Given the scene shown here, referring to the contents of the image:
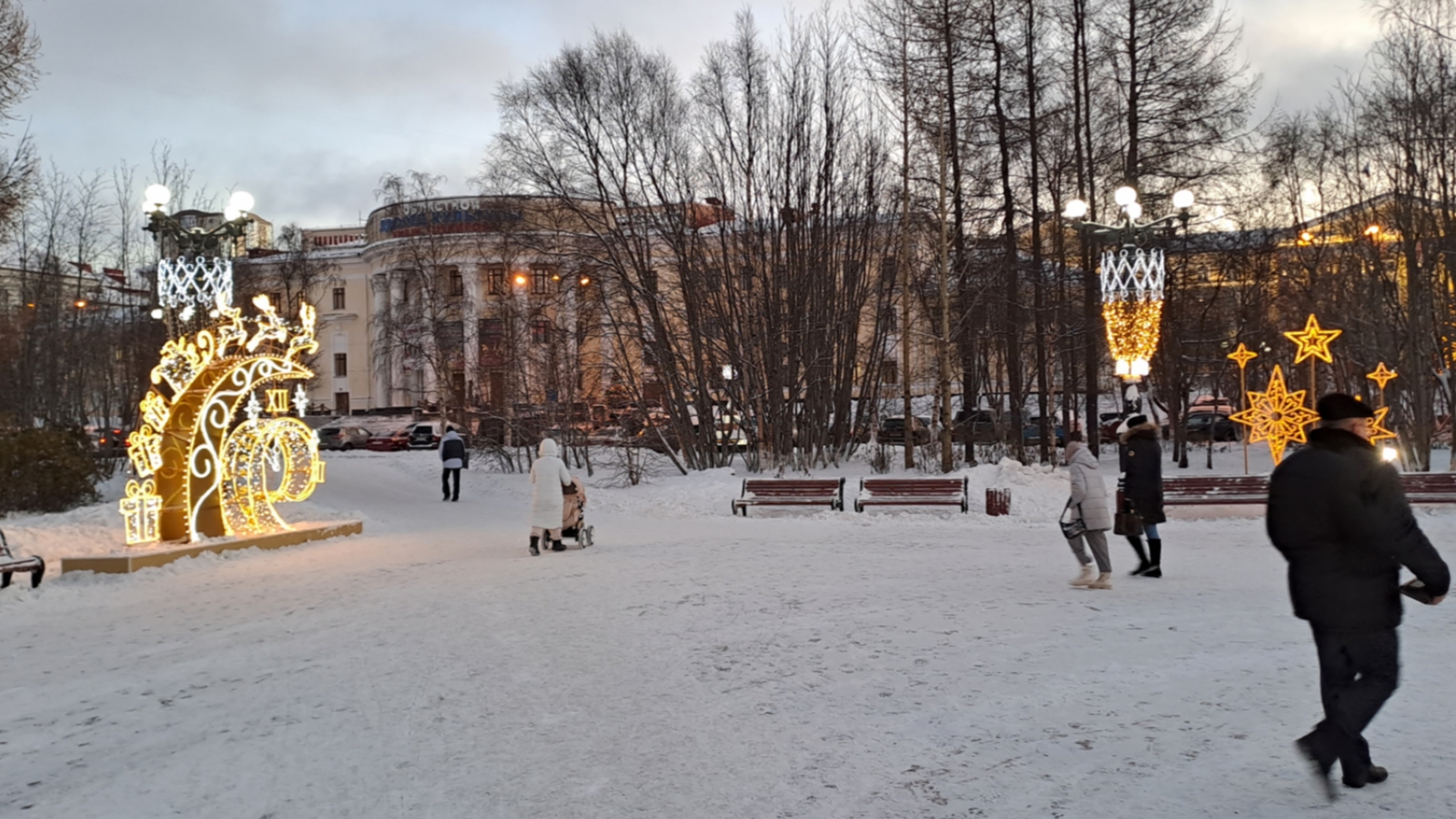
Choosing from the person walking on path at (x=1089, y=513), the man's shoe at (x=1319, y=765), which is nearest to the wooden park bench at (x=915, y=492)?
the person walking on path at (x=1089, y=513)

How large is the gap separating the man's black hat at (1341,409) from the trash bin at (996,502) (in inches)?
567

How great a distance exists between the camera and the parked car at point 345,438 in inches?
1968

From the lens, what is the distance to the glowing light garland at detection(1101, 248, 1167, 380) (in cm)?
1978

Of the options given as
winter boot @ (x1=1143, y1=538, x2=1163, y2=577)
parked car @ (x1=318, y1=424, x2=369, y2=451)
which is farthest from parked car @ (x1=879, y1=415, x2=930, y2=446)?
parked car @ (x1=318, y1=424, x2=369, y2=451)

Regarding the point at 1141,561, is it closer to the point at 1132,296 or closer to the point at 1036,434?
the point at 1132,296

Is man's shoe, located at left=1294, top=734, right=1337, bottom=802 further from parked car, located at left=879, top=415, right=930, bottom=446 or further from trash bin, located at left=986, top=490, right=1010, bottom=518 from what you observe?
parked car, located at left=879, top=415, right=930, bottom=446

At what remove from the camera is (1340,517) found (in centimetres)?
482

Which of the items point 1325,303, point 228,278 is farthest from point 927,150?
point 228,278

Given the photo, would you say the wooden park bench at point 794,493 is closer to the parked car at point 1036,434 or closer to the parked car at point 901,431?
the parked car at point 901,431

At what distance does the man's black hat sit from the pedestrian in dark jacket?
660cm

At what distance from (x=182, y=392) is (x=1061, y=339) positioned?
24.2 meters

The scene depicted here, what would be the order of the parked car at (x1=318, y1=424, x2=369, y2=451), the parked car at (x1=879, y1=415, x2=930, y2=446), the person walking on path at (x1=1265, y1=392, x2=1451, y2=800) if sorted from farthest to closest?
the parked car at (x1=318, y1=424, x2=369, y2=451), the parked car at (x1=879, y1=415, x2=930, y2=446), the person walking on path at (x1=1265, y1=392, x2=1451, y2=800)

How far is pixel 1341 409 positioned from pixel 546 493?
37.2 feet

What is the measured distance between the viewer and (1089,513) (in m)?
10.9
